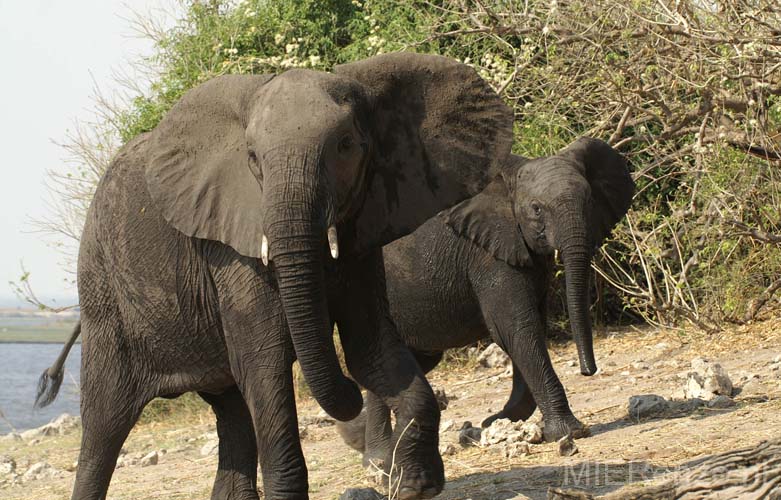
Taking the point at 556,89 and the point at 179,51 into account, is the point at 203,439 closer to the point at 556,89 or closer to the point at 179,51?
the point at 556,89

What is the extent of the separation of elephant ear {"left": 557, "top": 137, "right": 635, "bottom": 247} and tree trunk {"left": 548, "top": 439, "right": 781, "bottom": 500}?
15.2ft

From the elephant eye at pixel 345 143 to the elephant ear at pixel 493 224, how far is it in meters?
3.42

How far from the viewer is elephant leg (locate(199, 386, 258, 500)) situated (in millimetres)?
6180

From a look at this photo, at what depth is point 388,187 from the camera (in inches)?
211

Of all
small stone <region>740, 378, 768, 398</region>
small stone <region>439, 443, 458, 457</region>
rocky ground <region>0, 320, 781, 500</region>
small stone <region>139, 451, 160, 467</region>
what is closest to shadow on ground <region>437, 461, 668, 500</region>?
rocky ground <region>0, 320, 781, 500</region>

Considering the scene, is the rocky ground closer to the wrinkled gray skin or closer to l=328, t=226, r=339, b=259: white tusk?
the wrinkled gray skin

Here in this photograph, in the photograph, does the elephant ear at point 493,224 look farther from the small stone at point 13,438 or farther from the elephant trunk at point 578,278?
the small stone at point 13,438

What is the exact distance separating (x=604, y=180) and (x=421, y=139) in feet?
11.4

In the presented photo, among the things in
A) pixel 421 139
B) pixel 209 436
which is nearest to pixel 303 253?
pixel 421 139

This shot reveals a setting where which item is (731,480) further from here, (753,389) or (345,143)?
(753,389)

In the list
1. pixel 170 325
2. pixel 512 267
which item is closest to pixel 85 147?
pixel 512 267

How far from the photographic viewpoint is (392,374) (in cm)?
529

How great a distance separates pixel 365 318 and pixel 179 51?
33.5 feet

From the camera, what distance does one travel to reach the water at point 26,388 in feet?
75.8
